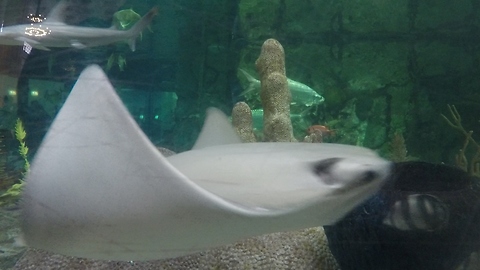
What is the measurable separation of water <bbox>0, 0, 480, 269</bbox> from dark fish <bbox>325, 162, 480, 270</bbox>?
0.02 meters

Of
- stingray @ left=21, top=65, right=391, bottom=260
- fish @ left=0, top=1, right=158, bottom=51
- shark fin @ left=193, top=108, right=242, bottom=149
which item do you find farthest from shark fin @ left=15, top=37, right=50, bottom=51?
stingray @ left=21, top=65, right=391, bottom=260

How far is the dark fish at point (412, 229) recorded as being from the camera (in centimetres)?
173

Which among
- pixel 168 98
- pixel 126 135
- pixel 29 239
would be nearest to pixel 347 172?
pixel 126 135

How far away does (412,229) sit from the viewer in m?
1.74

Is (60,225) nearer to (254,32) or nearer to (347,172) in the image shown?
(347,172)

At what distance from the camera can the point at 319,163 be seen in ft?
3.80

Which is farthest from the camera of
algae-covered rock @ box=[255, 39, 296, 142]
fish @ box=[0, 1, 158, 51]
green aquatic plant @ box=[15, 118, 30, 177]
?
algae-covered rock @ box=[255, 39, 296, 142]

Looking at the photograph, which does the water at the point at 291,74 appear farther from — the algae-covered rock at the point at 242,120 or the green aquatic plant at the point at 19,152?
the algae-covered rock at the point at 242,120

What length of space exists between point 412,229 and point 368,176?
85cm

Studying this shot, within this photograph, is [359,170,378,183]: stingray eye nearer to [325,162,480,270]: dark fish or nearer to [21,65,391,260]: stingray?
[21,65,391,260]: stingray

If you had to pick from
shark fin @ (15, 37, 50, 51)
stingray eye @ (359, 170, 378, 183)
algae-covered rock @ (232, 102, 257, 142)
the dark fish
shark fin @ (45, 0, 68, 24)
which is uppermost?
shark fin @ (45, 0, 68, 24)

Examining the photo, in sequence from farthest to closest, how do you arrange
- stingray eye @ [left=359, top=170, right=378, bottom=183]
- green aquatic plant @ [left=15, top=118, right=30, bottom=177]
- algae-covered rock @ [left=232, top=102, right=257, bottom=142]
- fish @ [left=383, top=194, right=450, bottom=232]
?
algae-covered rock @ [left=232, top=102, right=257, bottom=142], green aquatic plant @ [left=15, top=118, right=30, bottom=177], fish @ [left=383, top=194, right=450, bottom=232], stingray eye @ [left=359, top=170, right=378, bottom=183]

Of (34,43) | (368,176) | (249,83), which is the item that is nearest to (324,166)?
(368,176)

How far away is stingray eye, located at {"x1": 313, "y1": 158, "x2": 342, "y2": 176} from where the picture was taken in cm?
111
